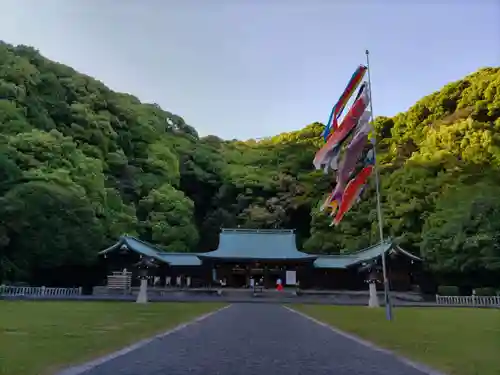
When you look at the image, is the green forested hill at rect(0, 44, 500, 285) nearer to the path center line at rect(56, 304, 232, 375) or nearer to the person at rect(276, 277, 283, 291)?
the person at rect(276, 277, 283, 291)

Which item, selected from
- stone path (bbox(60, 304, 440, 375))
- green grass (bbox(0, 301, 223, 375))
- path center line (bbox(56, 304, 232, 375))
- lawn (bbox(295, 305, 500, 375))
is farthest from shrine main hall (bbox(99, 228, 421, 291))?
path center line (bbox(56, 304, 232, 375))

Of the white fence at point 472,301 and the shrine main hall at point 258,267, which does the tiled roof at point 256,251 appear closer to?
the shrine main hall at point 258,267

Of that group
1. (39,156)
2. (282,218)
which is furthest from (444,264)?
(39,156)

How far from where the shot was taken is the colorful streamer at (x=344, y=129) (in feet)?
55.3

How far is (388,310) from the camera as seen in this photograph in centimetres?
1554

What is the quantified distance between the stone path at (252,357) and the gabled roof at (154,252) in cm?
2463

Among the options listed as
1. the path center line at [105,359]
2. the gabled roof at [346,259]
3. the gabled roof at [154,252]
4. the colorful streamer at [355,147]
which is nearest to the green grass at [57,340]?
the path center line at [105,359]

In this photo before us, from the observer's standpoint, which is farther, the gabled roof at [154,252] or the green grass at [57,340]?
the gabled roof at [154,252]

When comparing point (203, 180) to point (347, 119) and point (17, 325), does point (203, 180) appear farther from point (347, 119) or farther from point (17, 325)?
point (17, 325)

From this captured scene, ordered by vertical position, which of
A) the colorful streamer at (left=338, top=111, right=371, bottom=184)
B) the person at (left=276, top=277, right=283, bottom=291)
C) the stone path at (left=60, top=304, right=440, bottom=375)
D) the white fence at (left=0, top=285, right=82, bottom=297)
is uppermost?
the colorful streamer at (left=338, top=111, right=371, bottom=184)

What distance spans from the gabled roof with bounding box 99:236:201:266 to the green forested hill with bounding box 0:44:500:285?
4.34 feet

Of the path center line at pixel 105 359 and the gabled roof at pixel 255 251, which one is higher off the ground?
the gabled roof at pixel 255 251

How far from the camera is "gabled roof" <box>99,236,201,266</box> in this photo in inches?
1368

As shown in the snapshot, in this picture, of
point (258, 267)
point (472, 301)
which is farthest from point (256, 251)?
point (472, 301)
